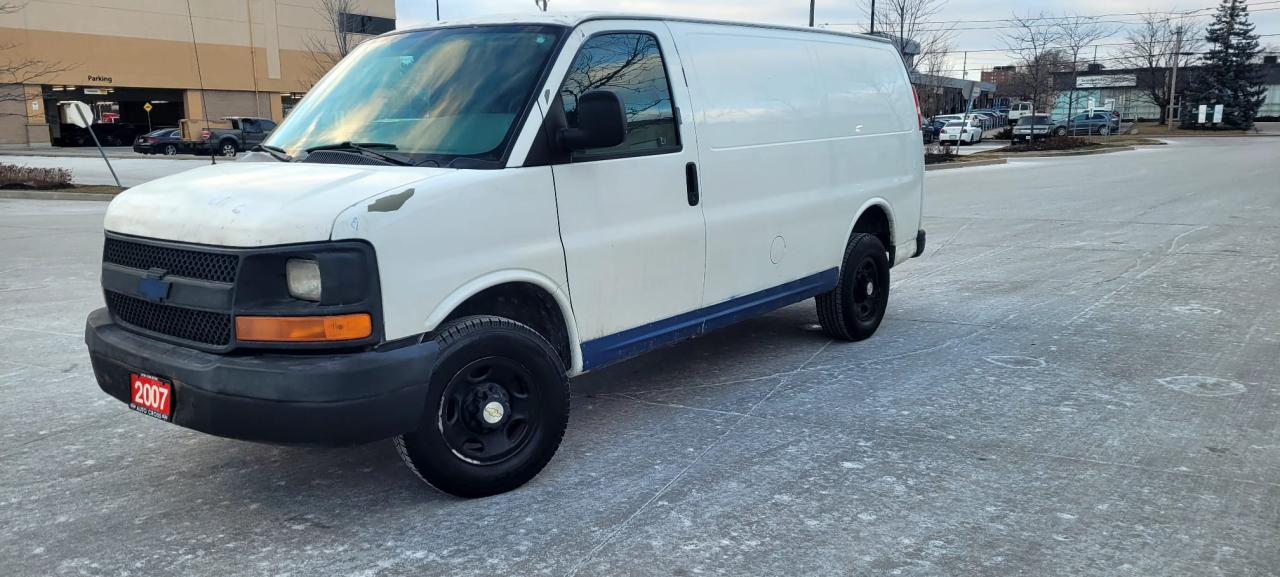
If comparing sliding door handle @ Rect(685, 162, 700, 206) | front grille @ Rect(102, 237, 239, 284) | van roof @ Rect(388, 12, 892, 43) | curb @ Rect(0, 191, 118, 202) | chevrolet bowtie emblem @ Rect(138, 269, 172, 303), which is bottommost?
curb @ Rect(0, 191, 118, 202)

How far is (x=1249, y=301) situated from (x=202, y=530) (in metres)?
8.02

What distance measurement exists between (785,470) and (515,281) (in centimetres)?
147

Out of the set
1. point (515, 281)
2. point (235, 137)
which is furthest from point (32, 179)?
point (515, 281)

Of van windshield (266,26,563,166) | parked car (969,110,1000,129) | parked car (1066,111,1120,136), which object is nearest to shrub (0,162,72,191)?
van windshield (266,26,563,166)

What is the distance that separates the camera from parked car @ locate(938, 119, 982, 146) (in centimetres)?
4400

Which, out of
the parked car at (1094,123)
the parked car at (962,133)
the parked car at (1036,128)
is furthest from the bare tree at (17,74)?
the parked car at (1094,123)

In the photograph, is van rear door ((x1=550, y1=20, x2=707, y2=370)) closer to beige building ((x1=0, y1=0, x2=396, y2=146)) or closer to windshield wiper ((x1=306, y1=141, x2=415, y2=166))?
windshield wiper ((x1=306, y1=141, x2=415, y2=166))

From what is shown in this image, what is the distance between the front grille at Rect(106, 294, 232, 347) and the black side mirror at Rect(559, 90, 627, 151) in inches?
63.4

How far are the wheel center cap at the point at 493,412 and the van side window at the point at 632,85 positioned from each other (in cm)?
117

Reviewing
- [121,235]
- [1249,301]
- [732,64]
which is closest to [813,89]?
[732,64]

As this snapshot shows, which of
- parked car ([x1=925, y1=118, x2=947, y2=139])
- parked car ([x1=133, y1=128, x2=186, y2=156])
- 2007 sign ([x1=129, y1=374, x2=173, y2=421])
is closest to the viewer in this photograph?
2007 sign ([x1=129, y1=374, x2=173, y2=421])

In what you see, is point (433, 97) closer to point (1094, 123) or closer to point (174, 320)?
point (174, 320)

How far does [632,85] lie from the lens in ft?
15.8

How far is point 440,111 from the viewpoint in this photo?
443 cm
